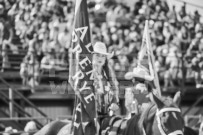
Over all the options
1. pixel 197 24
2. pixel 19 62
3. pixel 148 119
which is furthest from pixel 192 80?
pixel 148 119

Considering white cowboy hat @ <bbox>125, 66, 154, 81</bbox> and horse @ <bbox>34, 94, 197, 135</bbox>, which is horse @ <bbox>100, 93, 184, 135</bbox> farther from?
white cowboy hat @ <bbox>125, 66, 154, 81</bbox>

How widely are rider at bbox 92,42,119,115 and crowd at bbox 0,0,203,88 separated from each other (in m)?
6.22

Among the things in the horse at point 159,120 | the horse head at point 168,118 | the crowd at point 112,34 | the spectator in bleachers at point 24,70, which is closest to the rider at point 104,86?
the horse at point 159,120

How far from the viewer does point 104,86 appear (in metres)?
8.70

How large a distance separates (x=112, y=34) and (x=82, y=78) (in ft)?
31.1

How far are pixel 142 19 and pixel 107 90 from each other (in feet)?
36.3

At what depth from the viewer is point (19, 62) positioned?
15766 mm

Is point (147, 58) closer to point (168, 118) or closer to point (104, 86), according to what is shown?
point (104, 86)

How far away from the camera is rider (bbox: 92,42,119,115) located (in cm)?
866

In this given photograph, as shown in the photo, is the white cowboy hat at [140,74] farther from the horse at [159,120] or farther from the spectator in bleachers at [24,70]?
the spectator in bleachers at [24,70]

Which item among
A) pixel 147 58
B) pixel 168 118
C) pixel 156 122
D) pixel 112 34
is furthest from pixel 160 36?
pixel 168 118

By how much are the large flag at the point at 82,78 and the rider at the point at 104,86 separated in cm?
21

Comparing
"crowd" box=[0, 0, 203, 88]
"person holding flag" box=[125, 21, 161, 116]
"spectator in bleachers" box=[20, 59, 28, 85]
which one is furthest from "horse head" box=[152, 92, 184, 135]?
"spectator in bleachers" box=[20, 59, 28, 85]

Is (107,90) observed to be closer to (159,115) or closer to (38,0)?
(159,115)
